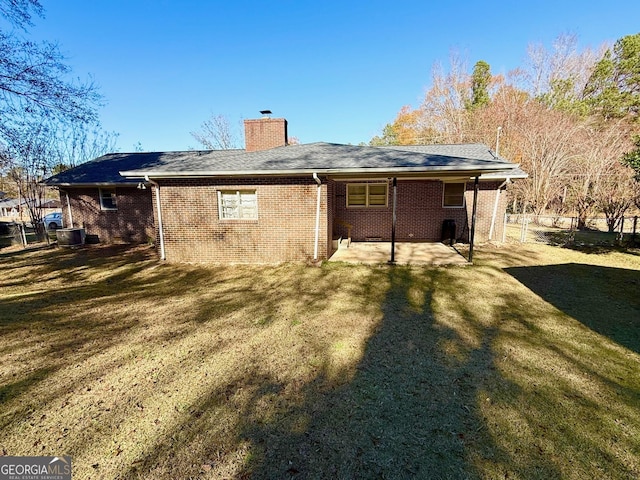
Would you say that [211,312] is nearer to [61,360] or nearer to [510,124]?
[61,360]

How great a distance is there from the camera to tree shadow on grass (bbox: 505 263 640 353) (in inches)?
186

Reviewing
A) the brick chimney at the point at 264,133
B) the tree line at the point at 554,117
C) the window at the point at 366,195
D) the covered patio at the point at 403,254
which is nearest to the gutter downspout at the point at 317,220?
the covered patio at the point at 403,254

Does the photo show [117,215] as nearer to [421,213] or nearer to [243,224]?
[243,224]

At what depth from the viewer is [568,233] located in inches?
535

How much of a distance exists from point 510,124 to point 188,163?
2376cm

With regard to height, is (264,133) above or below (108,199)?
above

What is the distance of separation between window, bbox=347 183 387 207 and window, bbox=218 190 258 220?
4447mm

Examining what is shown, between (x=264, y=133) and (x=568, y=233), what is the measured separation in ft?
46.5

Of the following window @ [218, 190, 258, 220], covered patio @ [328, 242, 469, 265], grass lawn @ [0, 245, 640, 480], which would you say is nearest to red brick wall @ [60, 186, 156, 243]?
window @ [218, 190, 258, 220]

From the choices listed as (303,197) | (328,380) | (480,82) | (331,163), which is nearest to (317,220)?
(303,197)

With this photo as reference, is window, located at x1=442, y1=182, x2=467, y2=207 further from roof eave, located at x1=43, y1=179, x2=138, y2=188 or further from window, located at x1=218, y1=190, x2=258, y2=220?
roof eave, located at x1=43, y1=179, x2=138, y2=188

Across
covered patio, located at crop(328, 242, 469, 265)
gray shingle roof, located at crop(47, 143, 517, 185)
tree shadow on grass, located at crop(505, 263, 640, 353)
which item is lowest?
tree shadow on grass, located at crop(505, 263, 640, 353)

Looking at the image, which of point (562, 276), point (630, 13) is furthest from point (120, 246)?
point (630, 13)

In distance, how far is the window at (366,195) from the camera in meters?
11.7
